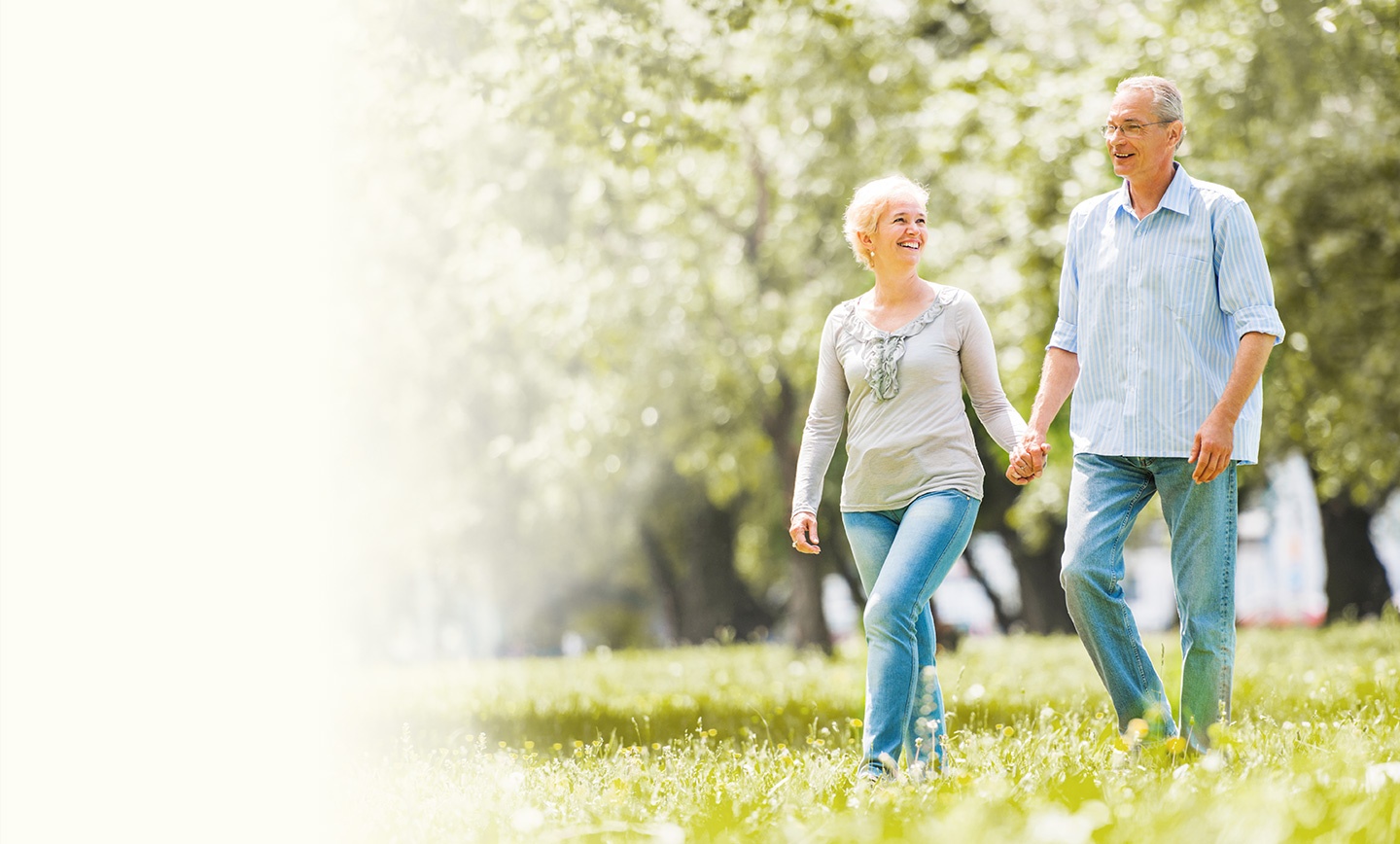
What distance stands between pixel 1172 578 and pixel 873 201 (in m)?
1.55

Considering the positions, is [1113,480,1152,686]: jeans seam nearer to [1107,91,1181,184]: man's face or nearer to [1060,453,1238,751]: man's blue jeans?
[1060,453,1238,751]: man's blue jeans

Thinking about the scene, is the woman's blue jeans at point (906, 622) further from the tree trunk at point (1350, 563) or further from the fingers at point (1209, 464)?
the tree trunk at point (1350, 563)

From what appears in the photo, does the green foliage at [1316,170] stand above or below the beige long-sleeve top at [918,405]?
above

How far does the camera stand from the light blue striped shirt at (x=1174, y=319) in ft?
13.0

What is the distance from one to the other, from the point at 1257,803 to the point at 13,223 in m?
9.99

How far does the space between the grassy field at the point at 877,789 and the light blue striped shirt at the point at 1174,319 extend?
0.97 meters

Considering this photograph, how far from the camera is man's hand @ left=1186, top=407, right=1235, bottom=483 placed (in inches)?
150

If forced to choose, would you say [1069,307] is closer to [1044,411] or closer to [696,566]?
[1044,411]

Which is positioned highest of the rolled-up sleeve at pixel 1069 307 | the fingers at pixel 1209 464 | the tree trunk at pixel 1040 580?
the rolled-up sleeve at pixel 1069 307

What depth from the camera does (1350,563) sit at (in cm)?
1903

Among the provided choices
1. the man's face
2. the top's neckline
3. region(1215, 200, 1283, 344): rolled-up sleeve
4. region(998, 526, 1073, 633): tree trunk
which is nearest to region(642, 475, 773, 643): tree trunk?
region(998, 526, 1073, 633): tree trunk

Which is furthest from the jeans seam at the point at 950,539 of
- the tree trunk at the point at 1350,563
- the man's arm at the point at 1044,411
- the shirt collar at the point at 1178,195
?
the tree trunk at the point at 1350,563

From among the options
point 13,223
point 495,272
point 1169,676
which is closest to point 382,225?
point 495,272

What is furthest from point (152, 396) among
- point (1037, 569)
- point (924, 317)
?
point (1037, 569)
